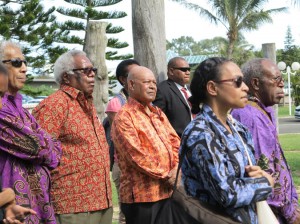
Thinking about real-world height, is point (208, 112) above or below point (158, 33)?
below

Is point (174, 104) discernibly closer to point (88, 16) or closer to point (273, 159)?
point (273, 159)

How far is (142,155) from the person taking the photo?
4.09m

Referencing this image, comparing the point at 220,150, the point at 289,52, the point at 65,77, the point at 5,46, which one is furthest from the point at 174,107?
the point at 289,52

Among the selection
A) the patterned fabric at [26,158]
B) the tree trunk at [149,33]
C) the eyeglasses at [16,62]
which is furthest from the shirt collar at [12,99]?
the tree trunk at [149,33]

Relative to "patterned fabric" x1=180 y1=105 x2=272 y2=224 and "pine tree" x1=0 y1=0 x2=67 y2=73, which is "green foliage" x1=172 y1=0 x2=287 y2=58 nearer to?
"pine tree" x1=0 y1=0 x2=67 y2=73

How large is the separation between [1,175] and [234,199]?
1.26 m

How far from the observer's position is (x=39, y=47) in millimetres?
19281

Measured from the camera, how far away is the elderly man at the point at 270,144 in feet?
11.9

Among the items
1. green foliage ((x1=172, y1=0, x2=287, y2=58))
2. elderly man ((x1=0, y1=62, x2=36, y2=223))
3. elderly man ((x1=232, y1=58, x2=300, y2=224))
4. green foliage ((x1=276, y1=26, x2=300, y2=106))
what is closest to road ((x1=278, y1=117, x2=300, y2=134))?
green foliage ((x1=172, y1=0, x2=287, y2=58))

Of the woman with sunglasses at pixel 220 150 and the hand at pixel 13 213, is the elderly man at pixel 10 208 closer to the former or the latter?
the hand at pixel 13 213

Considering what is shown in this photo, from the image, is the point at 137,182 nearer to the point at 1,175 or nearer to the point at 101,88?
the point at 1,175

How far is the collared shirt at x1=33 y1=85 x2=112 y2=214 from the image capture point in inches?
152

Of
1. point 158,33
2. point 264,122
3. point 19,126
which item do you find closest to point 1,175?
point 19,126

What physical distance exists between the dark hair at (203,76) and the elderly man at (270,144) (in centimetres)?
69
